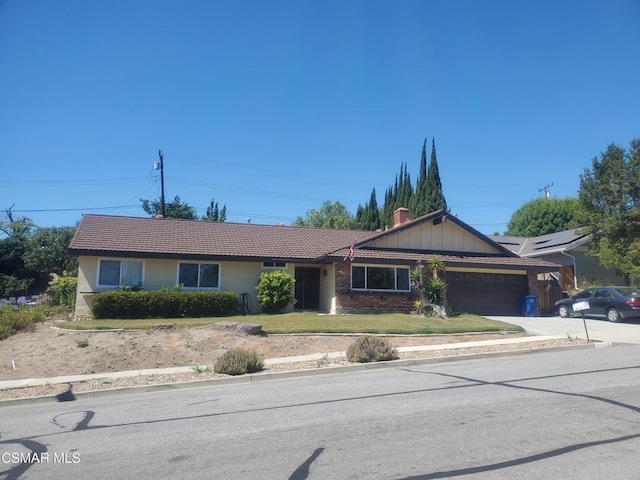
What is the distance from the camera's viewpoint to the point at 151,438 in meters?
6.38

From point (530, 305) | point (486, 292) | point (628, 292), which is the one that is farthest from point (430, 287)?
point (628, 292)

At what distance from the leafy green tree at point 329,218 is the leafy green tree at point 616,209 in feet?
107

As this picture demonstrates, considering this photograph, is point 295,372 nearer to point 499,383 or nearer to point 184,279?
point 499,383

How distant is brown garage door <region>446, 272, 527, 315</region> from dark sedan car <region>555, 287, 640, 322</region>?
3.48 meters

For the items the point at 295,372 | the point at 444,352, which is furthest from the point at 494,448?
the point at 444,352

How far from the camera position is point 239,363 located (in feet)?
38.4

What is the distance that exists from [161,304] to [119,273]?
2928 millimetres

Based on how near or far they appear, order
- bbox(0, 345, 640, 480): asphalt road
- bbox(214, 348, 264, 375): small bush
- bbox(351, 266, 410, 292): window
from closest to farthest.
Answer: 1. bbox(0, 345, 640, 480): asphalt road
2. bbox(214, 348, 264, 375): small bush
3. bbox(351, 266, 410, 292): window

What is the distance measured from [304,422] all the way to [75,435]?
10.1ft

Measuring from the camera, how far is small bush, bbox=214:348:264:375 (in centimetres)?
1163

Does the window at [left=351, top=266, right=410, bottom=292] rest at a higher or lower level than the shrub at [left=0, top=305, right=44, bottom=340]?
higher

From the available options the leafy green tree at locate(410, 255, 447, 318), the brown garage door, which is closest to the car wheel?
the brown garage door

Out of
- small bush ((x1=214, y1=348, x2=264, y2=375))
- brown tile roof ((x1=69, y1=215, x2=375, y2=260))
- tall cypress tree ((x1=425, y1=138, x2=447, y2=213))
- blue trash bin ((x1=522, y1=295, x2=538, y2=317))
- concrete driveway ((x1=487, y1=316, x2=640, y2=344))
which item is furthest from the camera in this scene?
tall cypress tree ((x1=425, y1=138, x2=447, y2=213))

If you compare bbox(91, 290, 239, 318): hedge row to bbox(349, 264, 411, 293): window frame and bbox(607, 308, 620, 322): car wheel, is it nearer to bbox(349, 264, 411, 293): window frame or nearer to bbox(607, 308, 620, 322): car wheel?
bbox(349, 264, 411, 293): window frame
